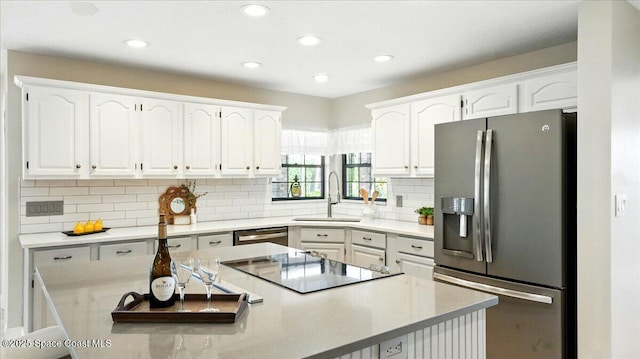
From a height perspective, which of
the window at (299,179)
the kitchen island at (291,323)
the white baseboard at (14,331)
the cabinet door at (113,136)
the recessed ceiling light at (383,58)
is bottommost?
the white baseboard at (14,331)

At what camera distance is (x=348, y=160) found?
5672 millimetres

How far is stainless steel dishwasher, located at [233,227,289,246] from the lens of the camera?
4.24 metres

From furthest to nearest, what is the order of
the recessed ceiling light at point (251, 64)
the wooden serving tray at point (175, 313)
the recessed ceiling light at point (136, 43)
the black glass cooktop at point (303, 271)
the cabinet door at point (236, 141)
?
the cabinet door at point (236, 141) < the recessed ceiling light at point (251, 64) < the recessed ceiling light at point (136, 43) < the black glass cooktop at point (303, 271) < the wooden serving tray at point (175, 313)

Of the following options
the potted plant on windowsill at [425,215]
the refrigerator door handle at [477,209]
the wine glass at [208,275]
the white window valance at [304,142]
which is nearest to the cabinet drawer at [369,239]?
the potted plant on windowsill at [425,215]

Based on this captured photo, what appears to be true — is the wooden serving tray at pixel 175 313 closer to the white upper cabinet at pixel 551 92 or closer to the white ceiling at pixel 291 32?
the white ceiling at pixel 291 32

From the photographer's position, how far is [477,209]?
2.93 m

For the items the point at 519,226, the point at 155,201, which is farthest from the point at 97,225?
the point at 519,226

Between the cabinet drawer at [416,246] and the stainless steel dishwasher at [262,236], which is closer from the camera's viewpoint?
the cabinet drawer at [416,246]

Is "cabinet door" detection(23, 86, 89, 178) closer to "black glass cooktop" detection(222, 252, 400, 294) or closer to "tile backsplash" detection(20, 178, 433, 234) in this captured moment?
"tile backsplash" detection(20, 178, 433, 234)

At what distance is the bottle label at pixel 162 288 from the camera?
152 cm

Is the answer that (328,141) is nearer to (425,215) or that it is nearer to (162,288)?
(425,215)

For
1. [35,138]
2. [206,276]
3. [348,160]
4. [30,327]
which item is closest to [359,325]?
[206,276]

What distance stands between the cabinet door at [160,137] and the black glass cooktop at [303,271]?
1.97 meters

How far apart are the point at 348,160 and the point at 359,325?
4318 millimetres
